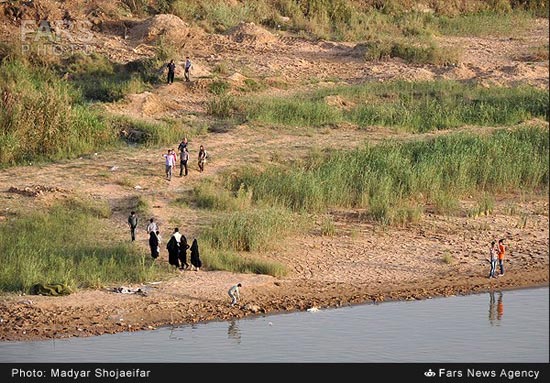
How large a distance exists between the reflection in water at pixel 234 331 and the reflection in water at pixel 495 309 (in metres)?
3.85

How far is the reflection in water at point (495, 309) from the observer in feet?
62.4

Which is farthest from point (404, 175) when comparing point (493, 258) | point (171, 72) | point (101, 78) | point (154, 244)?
point (101, 78)

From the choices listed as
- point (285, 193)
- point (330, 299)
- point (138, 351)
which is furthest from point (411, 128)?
point (138, 351)

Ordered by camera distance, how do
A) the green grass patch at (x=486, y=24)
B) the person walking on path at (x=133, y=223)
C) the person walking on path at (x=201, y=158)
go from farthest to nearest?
the green grass patch at (x=486, y=24)
the person walking on path at (x=201, y=158)
the person walking on path at (x=133, y=223)

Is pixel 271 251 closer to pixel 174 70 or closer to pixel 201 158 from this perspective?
pixel 201 158

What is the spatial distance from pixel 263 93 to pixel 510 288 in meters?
12.0

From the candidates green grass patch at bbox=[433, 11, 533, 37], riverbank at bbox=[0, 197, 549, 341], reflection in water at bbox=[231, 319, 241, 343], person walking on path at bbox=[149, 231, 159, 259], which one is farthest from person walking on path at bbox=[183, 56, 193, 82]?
reflection in water at bbox=[231, 319, 241, 343]

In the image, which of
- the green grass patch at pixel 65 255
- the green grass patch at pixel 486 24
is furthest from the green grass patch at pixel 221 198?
the green grass patch at pixel 486 24

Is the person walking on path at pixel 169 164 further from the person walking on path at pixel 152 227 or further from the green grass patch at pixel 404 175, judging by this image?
the person walking on path at pixel 152 227

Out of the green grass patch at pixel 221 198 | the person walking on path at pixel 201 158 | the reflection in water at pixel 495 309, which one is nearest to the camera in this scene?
the reflection in water at pixel 495 309

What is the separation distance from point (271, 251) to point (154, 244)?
2.27 metres

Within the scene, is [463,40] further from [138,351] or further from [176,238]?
[138,351]

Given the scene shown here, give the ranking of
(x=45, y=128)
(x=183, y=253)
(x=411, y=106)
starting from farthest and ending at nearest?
(x=411, y=106) < (x=45, y=128) < (x=183, y=253)

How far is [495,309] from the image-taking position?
1966 centimetres
